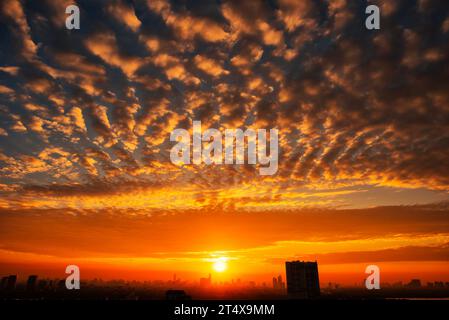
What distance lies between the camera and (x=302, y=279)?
167m

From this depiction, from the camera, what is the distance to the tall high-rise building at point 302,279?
164375 mm

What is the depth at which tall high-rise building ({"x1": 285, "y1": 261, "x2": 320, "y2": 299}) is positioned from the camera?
164 meters
